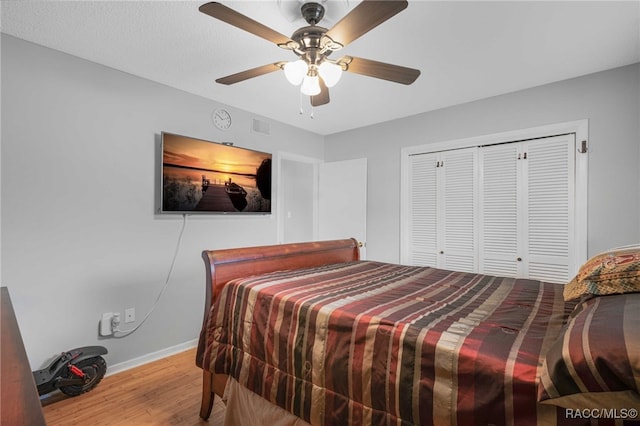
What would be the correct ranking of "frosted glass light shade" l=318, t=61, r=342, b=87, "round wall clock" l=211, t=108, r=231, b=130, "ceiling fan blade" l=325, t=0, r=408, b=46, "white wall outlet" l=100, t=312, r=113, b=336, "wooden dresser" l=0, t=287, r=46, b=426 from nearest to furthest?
"wooden dresser" l=0, t=287, r=46, b=426 → "ceiling fan blade" l=325, t=0, r=408, b=46 → "frosted glass light shade" l=318, t=61, r=342, b=87 → "white wall outlet" l=100, t=312, r=113, b=336 → "round wall clock" l=211, t=108, r=231, b=130

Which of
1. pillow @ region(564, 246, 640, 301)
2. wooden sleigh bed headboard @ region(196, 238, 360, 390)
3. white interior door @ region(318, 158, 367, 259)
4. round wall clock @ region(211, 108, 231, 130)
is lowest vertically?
wooden sleigh bed headboard @ region(196, 238, 360, 390)

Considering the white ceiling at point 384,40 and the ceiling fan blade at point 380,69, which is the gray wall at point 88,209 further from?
the ceiling fan blade at point 380,69

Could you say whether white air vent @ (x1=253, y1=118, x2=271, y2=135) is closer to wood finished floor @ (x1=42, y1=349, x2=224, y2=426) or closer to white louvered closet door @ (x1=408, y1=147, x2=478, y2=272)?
white louvered closet door @ (x1=408, y1=147, x2=478, y2=272)

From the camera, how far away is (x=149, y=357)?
2.67 meters

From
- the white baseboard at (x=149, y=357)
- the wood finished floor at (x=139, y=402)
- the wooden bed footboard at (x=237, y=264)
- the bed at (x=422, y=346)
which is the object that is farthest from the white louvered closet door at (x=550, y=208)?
the white baseboard at (x=149, y=357)

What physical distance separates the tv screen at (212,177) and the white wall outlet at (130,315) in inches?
35.3

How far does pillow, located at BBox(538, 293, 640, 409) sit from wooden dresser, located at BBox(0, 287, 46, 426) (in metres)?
1.16

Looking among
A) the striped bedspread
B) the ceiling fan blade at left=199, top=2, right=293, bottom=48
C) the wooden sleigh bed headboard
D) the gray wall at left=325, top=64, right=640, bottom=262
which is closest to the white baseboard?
the wooden sleigh bed headboard

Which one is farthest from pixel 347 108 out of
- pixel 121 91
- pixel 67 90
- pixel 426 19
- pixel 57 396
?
pixel 57 396

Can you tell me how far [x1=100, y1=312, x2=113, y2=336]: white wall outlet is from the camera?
242 cm

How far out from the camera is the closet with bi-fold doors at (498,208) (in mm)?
2742

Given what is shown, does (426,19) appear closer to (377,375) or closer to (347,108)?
(347,108)

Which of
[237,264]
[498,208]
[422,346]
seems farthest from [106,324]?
[498,208]

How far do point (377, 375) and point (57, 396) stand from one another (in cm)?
240
